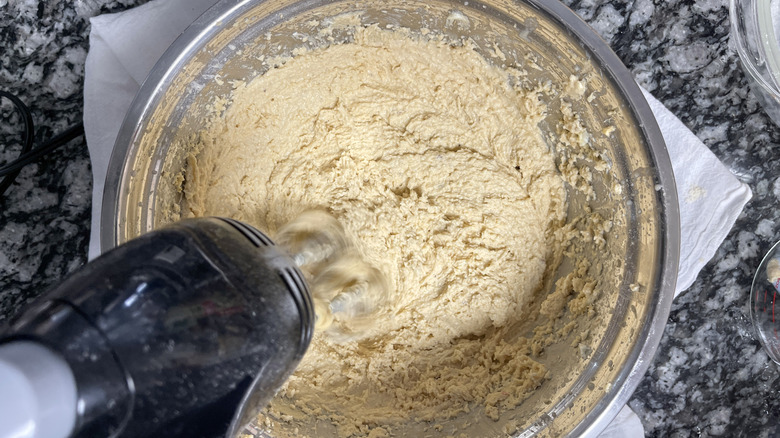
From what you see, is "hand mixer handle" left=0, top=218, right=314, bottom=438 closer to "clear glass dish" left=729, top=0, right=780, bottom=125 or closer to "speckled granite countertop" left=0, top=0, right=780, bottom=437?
"speckled granite countertop" left=0, top=0, right=780, bottom=437

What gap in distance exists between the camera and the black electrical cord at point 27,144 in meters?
0.95

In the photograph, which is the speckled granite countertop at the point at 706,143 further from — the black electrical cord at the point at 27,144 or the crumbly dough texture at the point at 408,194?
the crumbly dough texture at the point at 408,194

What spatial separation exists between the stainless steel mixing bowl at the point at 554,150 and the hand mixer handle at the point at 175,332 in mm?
268

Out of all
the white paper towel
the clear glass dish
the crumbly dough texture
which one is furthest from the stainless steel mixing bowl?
the clear glass dish

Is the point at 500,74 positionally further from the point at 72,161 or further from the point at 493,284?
the point at 72,161

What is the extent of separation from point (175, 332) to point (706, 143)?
95 centimetres

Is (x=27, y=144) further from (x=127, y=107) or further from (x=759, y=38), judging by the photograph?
(x=759, y=38)

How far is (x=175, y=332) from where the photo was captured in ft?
1.78

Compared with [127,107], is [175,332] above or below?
below

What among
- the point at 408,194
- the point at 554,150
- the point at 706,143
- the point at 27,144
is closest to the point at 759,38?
the point at 706,143

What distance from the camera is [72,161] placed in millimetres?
1004

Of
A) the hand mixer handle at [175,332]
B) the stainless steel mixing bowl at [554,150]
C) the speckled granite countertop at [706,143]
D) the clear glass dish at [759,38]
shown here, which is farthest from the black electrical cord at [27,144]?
the clear glass dish at [759,38]

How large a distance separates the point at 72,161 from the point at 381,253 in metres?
0.57

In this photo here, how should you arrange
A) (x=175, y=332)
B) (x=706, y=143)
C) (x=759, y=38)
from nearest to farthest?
(x=175, y=332) → (x=759, y=38) → (x=706, y=143)
